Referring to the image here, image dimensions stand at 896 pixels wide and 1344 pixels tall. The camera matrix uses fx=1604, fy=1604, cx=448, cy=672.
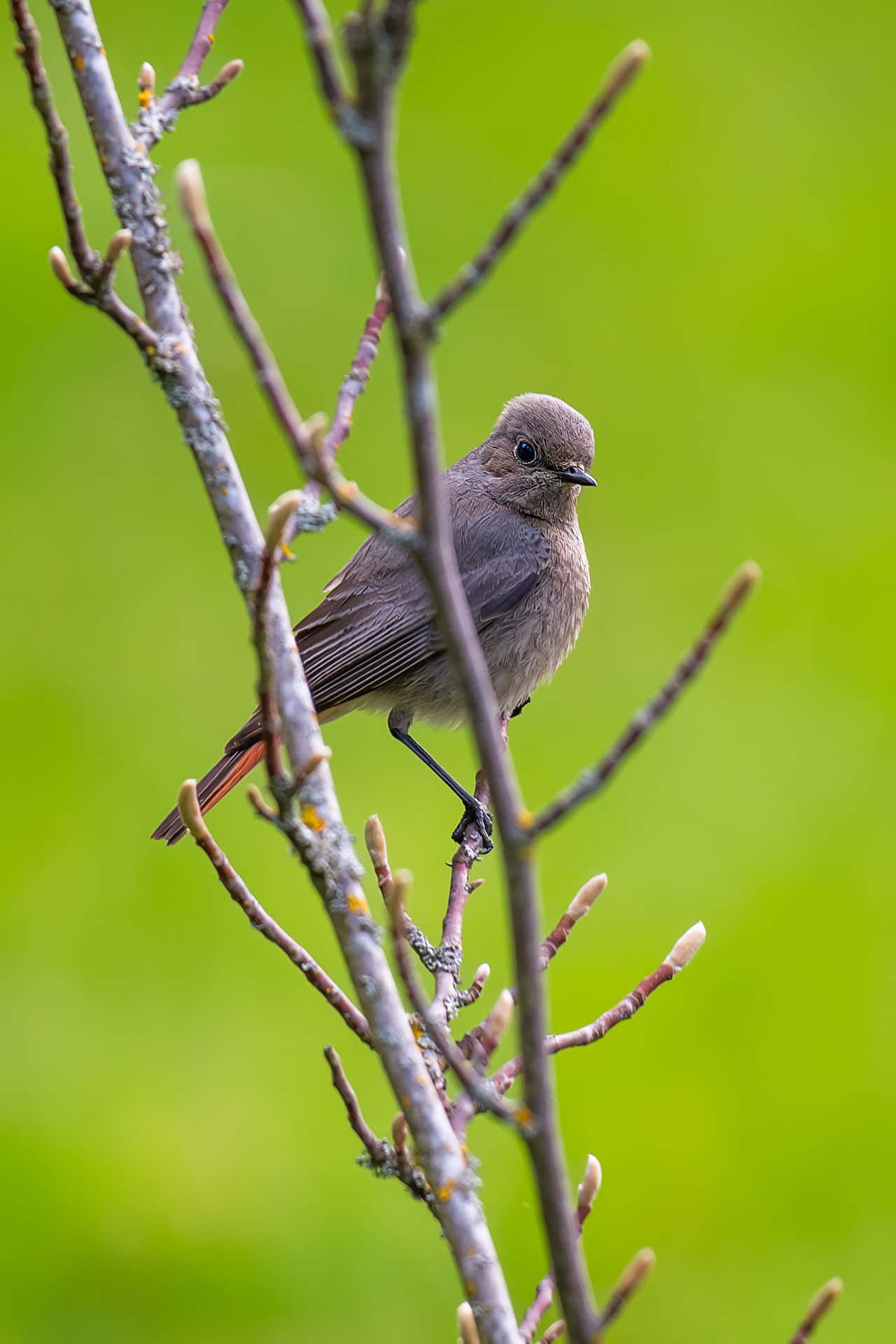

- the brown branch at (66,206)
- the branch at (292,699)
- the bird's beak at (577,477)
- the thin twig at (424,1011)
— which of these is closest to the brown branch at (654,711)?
the thin twig at (424,1011)

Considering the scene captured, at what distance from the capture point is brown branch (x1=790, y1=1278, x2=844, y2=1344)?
157 centimetres

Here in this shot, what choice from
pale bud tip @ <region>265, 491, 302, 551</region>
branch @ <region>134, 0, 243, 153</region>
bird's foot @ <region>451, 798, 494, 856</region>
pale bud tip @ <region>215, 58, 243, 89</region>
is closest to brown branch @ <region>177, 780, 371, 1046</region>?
pale bud tip @ <region>265, 491, 302, 551</region>

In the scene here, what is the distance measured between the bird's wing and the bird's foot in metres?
0.45

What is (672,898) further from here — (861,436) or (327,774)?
(327,774)

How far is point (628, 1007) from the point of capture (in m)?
2.09

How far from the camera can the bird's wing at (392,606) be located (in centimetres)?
425

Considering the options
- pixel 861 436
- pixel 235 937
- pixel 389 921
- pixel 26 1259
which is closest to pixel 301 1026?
pixel 235 937

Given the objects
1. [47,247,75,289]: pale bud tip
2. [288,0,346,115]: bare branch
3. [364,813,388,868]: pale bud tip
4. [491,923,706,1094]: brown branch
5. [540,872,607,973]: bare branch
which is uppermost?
[47,247,75,289]: pale bud tip

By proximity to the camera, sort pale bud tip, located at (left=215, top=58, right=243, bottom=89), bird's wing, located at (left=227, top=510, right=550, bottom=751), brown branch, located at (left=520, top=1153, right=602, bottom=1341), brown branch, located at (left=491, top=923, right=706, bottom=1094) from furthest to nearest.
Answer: bird's wing, located at (left=227, top=510, right=550, bottom=751) → pale bud tip, located at (left=215, top=58, right=243, bottom=89) → brown branch, located at (left=491, top=923, right=706, bottom=1094) → brown branch, located at (left=520, top=1153, right=602, bottom=1341)

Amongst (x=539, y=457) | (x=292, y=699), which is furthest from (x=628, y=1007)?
(x=539, y=457)

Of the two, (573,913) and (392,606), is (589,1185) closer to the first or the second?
(573,913)

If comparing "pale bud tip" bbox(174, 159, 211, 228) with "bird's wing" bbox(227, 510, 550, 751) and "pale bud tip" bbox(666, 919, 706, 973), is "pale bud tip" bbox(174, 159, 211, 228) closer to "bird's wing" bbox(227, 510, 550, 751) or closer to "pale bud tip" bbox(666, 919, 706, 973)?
"pale bud tip" bbox(666, 919, 706, 973)

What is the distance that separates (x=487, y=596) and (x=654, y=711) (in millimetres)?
3040

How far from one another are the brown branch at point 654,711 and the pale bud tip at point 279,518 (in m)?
0.39
